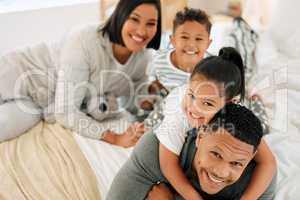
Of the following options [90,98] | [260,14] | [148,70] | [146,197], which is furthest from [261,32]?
[146,197]

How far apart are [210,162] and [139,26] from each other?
77 centimetres

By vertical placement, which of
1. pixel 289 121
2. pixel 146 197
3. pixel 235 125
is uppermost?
pixel 235 125

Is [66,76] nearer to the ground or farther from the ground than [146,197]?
farther from the ground

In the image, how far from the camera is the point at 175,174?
1088 mm

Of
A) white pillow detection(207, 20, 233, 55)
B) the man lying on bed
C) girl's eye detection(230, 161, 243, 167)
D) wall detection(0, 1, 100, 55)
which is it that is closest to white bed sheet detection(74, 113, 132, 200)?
the man lying on bed

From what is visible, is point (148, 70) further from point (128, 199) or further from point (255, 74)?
point (128, 199)

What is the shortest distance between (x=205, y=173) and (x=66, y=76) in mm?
800

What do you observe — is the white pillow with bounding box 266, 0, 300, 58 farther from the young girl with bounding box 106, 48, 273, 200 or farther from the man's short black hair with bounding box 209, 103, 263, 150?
the man's short black hair with bounding box 209, 103, 263, 150

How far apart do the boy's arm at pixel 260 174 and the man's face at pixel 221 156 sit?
12cm

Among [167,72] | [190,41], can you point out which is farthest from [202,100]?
[167,72]

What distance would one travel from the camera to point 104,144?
4.88 ft

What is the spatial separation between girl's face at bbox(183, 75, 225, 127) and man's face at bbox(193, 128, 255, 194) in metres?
0.14

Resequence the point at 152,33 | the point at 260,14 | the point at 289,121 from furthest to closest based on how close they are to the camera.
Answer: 1. the point at 260,14
2. the point at 152,33
3. the point at 289,121

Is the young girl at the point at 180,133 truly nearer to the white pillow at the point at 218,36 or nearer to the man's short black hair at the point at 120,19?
the man's short black hair at the point at 120,19
